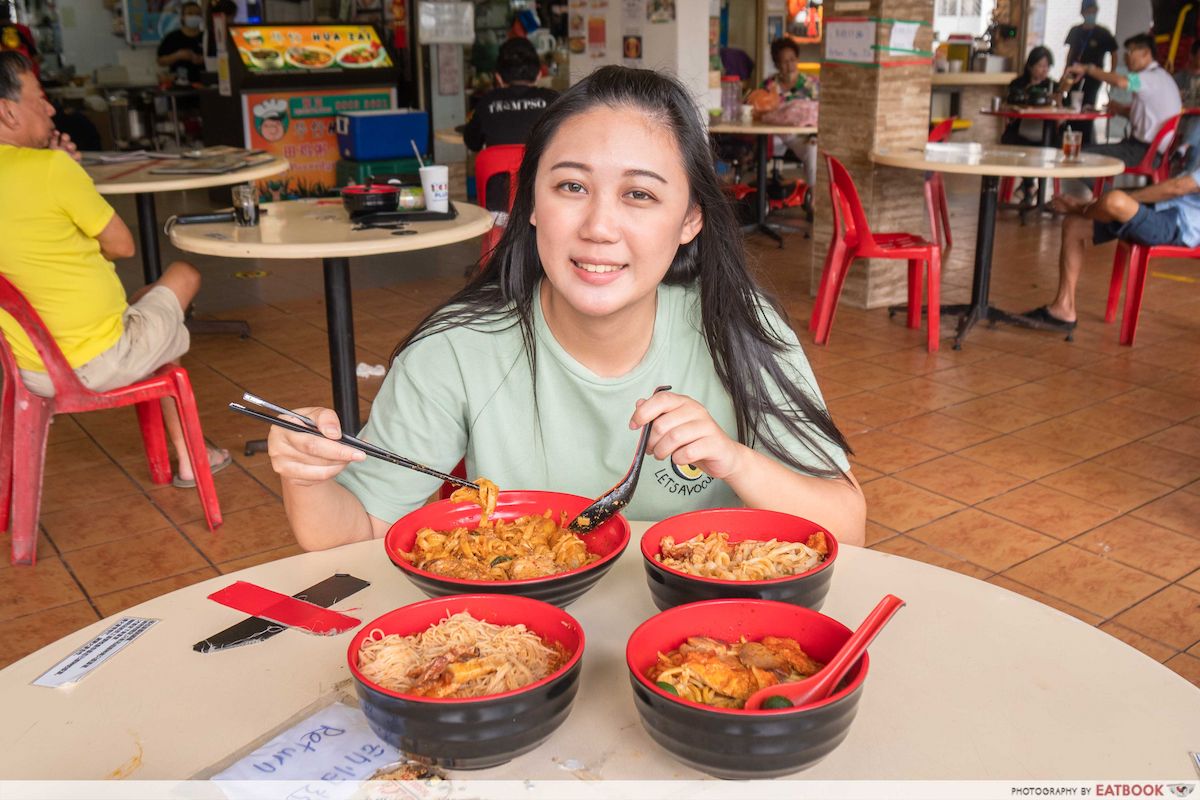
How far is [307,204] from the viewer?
4.01m

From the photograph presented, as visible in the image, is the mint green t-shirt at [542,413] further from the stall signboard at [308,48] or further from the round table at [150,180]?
the stall signboard at [308,48]

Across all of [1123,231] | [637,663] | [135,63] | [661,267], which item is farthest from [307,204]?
[135,63]

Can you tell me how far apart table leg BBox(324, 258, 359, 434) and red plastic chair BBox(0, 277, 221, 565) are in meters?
0.52

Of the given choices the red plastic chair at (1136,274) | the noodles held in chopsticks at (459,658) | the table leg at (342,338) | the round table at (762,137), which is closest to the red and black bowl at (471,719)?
the noodles held in chopsticks at (459,658)

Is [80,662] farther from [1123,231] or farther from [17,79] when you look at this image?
[1123,231]

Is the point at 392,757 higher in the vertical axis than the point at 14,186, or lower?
lower

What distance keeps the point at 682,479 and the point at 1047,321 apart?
14.4ft

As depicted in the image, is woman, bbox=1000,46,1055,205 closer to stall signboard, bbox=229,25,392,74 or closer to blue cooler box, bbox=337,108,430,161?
blue cooler box, bbox=337,108,430,161

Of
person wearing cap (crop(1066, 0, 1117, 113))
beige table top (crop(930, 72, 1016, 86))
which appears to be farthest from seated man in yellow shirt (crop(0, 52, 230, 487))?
person wearing cap (crop(1066, 0, 1117, 113))

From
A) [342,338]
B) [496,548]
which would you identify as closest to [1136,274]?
[342,338]

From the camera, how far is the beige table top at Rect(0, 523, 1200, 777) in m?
0.94

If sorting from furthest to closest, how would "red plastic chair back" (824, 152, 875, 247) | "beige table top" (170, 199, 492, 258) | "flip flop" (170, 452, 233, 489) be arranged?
"red plastic chair back" (824, 152, 875, 247) → "flip flop" (170, 452, 233, 489) → "beige table top" (170, 199, 492, 258)

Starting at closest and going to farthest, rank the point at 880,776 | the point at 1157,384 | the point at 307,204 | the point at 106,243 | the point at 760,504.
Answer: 1. the point at 880,776
2. the point at 760,504
3. the point at 106,243
4. the point at 307,204
5. the point at 1157,384

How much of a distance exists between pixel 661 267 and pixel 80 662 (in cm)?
87
